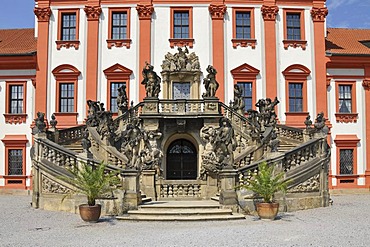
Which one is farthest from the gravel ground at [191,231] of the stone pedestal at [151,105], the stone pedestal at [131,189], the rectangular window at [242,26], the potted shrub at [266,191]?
the rectangular window at [242,26]

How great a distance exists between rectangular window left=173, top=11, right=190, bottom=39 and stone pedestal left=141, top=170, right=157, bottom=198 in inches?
451

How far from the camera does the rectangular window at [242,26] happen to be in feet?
83.7

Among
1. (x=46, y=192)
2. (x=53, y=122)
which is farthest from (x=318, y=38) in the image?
(x=46, y=192)

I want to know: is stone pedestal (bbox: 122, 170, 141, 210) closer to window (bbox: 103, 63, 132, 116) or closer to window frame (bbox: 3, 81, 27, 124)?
window (bbox: 103, 63, 132, 116)

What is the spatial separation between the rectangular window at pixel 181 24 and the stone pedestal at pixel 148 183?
451 inches

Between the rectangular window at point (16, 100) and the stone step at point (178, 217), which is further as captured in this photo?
the rectangular window at point (16, 100)

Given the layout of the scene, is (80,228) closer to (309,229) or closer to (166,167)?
(309,229)

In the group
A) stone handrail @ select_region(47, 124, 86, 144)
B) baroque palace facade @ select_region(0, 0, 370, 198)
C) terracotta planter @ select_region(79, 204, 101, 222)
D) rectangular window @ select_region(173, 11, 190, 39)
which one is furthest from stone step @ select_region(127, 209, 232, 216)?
rectangular window @ select_region(173, 11, 190, 39)

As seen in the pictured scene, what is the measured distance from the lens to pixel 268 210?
12070 mm

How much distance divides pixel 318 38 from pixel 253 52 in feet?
12.9

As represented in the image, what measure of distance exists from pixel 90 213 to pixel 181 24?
16.1m

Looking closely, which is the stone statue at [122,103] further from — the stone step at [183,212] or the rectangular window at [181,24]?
the stone step at [183,212]

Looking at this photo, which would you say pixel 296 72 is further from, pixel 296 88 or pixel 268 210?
pixel 268 210

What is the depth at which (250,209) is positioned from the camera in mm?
13156
